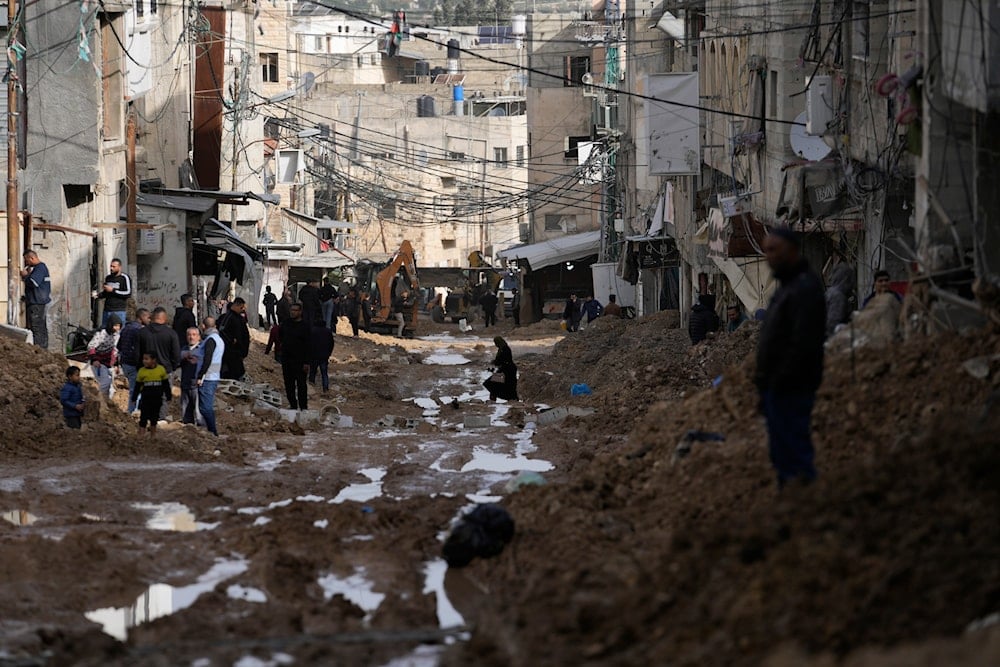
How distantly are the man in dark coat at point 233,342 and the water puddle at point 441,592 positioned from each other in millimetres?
12112

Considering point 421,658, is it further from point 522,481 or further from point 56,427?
point 56,427

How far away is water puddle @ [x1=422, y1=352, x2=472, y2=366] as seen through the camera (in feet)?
117

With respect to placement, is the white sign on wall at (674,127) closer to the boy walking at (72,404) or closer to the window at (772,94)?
the window at (772,94)

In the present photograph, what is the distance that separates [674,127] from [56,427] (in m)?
18.2

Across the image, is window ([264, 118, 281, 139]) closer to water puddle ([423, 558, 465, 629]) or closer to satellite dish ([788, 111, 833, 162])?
satellite dish ([788, 111, 833, 162])

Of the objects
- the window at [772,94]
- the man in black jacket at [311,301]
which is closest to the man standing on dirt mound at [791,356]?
the window at [772,94]

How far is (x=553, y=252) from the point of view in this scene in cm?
5272

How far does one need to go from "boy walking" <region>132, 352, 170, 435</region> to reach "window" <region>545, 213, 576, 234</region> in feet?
165

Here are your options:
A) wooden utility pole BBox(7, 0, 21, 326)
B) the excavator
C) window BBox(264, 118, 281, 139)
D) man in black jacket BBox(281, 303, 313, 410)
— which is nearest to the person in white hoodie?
man in black jacket BBox(281, 303, 313, 410)

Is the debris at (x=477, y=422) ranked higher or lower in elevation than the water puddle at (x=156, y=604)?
lower

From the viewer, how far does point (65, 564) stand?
10.4 m

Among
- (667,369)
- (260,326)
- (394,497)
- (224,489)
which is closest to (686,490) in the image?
(394,497)

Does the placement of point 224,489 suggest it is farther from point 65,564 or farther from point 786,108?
point 786,108

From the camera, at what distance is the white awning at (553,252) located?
2036 inches
